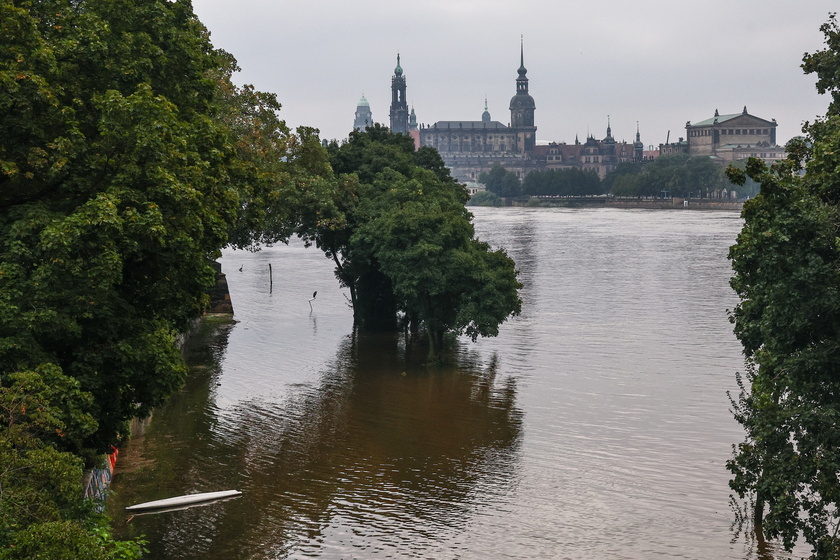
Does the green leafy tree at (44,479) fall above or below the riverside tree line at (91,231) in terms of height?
below

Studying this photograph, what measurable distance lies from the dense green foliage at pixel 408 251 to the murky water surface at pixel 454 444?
226 centimetres

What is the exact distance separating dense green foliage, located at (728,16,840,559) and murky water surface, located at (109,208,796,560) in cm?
482

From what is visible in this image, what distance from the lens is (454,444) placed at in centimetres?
3219

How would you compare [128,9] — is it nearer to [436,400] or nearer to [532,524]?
[532,524]

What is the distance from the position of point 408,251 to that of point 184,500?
18.8 meters

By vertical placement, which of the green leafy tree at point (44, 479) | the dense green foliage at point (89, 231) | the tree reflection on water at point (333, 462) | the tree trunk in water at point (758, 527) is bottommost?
the tree trunk in water at point (758, 527)

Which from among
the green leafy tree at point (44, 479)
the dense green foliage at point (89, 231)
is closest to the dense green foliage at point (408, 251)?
the dense green foliage at point (89, 231)

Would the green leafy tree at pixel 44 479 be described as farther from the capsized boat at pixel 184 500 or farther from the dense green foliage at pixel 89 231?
the capsized boat at pixel 184 500

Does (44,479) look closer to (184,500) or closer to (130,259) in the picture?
(130,259)

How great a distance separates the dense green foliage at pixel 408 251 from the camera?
42031 millimetres

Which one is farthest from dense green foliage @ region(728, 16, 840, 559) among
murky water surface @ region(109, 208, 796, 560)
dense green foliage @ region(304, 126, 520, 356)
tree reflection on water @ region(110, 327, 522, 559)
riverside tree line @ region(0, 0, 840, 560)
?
dense green foliage @ region(304, 126, 520, 356)

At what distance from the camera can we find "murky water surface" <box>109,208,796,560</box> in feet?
79.8

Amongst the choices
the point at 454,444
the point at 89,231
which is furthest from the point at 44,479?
the point at 454,444

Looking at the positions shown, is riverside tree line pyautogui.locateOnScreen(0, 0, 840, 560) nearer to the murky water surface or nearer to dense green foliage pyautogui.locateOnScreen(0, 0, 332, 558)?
dense green foliage pyautogui.locateOnScreen(0, 0, 332, 558)
